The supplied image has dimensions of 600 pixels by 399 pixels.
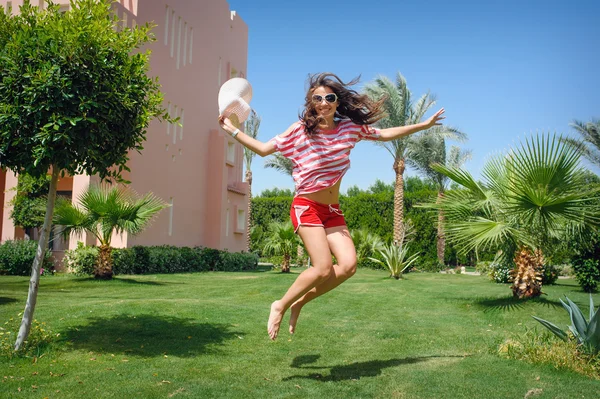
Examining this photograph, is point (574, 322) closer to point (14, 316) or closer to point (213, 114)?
point (14, 316)

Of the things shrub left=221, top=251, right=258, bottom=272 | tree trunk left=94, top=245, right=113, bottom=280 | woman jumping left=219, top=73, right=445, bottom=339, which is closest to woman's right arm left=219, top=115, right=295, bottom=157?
woman jumping left=219, top=73, right=445, bottom=339

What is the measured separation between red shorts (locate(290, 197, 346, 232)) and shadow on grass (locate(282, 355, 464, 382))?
1269mm

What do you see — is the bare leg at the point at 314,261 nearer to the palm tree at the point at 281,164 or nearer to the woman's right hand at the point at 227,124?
the woman's right hand at the point at 227,124

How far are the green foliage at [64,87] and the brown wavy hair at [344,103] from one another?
1.90 metres

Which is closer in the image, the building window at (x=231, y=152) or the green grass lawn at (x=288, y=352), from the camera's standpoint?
A: the green grass lawn at (x=288, y=352)

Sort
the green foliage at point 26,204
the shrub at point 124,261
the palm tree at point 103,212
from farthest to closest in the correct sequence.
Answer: the green foliage at point 26,204 → the shrub at point 124,261 → the palm tree at point 103,212

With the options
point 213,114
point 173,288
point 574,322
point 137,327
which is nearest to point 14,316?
point 137,327

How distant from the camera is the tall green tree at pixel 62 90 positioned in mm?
4953

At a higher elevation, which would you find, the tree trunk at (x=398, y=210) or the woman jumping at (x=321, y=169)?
the tree trunk at (x=398, y=210)

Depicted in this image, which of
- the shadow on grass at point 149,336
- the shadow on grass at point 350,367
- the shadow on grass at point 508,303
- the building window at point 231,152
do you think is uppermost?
the building window at point 231,152

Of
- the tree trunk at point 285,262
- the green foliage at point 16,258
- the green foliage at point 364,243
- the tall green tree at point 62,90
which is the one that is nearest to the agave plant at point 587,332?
the tall green tree at point 62,90

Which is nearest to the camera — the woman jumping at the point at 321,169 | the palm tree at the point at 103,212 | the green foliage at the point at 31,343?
the woman jumping at the point at 321,169

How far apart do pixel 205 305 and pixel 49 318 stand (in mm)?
2280

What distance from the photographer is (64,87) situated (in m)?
4.98
